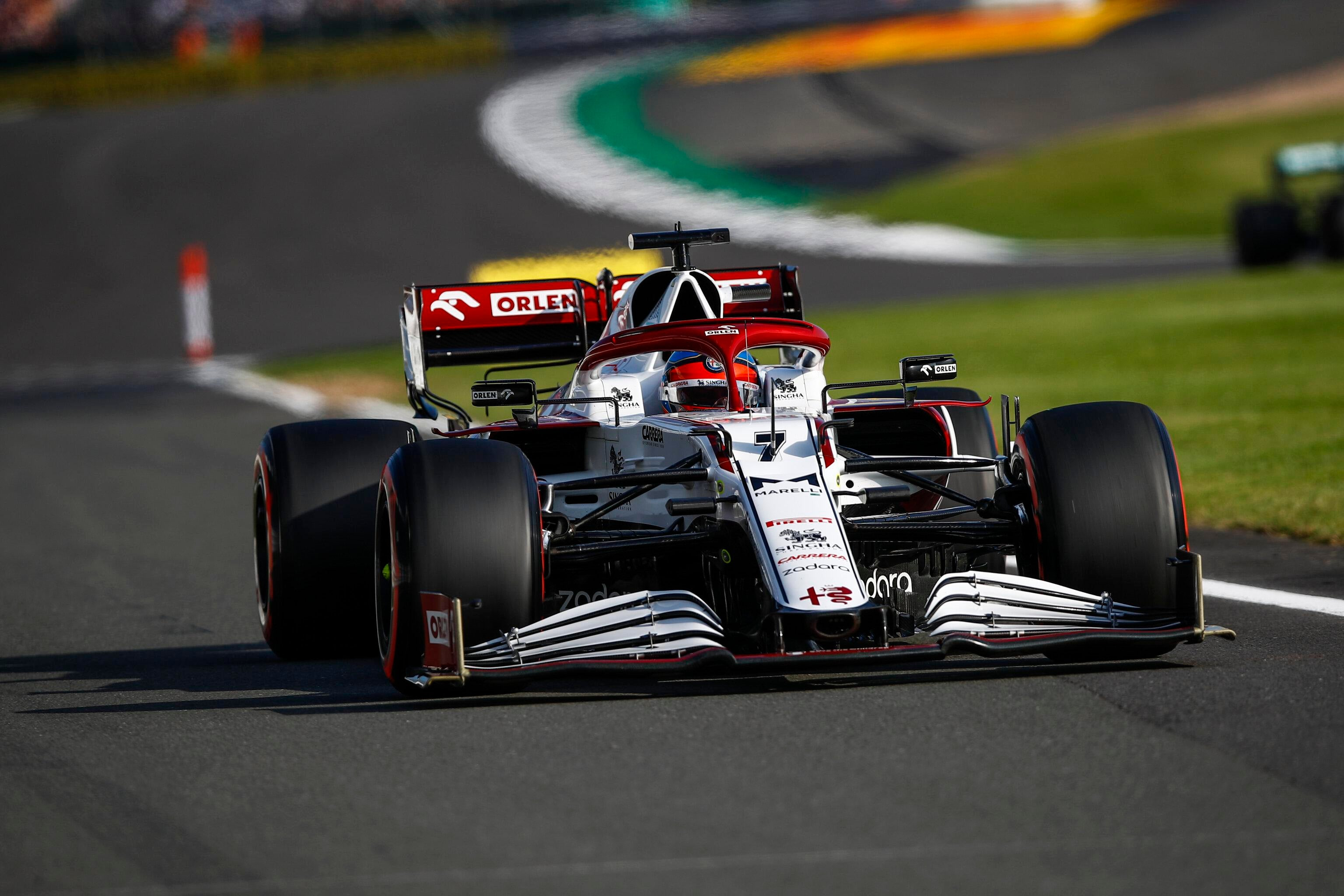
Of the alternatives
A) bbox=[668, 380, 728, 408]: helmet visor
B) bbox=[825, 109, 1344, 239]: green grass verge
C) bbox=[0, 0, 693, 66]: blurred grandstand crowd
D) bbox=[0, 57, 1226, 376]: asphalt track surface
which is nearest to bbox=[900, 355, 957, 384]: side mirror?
bbox=[668, 380, 728, 408]: helmet visor

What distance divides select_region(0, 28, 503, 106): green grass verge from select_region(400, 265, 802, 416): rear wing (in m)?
47.1

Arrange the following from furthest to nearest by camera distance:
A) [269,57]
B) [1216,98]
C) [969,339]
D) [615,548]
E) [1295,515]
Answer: [269,57] < [1216,98] < [969,339] < [1295,515] < [615,548]

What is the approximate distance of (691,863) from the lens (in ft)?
14.6

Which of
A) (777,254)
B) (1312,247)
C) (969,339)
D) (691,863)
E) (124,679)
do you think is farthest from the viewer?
(777,254)

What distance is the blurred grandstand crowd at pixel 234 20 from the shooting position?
182ft

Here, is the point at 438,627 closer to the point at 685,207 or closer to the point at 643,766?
the point at 643,766

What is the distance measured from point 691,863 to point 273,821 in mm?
1208

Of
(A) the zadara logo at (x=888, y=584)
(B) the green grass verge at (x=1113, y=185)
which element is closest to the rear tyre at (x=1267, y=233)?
(B) the green grass verge at (x=1113, y=185)

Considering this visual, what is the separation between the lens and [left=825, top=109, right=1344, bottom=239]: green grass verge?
39.6m

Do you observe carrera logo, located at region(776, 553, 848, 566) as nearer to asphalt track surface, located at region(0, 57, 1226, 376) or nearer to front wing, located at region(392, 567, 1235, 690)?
front wing, located at region(392, 567, 1235, 690)

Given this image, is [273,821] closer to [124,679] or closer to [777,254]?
[124,679]

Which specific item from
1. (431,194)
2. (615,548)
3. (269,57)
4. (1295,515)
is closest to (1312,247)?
(431,194)

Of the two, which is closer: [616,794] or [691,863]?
[691,863]

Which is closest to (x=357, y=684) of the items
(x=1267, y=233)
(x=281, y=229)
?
(x=1267, y=233)
